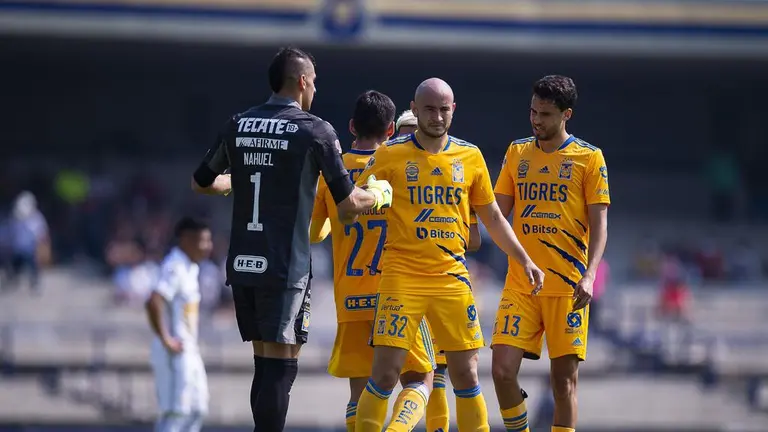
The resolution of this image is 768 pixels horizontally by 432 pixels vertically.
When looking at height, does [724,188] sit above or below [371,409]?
above

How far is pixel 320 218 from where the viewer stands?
818 centimetres


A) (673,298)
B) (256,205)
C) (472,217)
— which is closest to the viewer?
(256,205)

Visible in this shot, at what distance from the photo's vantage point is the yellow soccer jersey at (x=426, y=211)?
742 cm

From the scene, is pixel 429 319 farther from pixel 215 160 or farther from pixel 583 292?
pixel 215 160

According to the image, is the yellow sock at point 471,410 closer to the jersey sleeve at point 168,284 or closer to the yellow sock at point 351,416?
the yellow sock at point 351,416

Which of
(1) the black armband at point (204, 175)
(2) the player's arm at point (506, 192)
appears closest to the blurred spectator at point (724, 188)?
(2) the player's arm at point (506, 192)

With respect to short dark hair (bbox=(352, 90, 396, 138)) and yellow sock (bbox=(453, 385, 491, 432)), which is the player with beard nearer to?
yellow sock (bbox=(453, 385, 491, 432))

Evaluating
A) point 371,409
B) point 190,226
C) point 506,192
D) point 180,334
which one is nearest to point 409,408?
point 371,409

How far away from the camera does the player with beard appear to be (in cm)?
794

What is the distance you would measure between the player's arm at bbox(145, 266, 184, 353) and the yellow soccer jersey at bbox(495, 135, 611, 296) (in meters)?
4.85

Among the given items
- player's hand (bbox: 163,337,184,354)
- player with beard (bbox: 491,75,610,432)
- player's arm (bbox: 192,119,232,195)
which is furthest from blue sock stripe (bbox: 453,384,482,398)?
player's hand (bbox: 163,337,184,354)

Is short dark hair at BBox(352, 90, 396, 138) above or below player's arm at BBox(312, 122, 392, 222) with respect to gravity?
above

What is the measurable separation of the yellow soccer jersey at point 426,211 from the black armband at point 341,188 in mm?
425

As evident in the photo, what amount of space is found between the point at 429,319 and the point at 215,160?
1.63 metres
